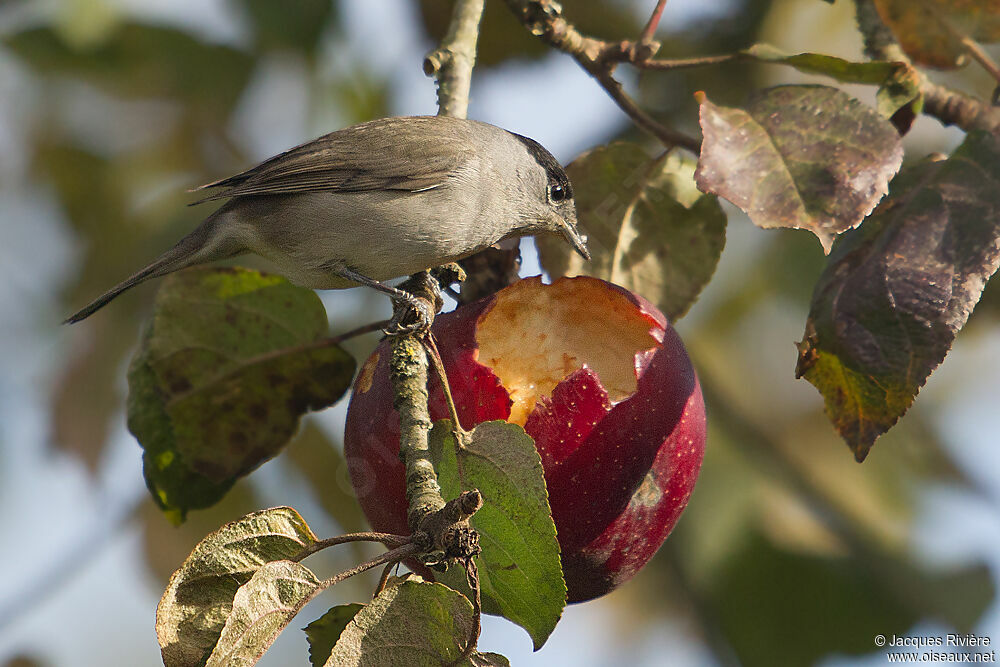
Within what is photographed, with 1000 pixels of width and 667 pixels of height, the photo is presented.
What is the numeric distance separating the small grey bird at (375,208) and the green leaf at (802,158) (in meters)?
0.72

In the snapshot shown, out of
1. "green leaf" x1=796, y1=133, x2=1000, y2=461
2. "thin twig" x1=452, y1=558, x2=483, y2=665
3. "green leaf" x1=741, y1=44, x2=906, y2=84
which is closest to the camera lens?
"thin twig" x1=452, y1=558, x2=483, y2=665

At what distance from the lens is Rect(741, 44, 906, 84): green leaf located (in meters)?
2.49

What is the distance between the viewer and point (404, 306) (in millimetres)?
2455

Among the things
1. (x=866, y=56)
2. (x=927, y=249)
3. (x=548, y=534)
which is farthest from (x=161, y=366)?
(x=866, y=56)

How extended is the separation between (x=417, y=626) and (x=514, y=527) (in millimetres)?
258

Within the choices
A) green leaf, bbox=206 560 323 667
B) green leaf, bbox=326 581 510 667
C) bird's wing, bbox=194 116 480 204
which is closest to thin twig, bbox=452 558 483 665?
green leaf, bbox=326 581 510 667

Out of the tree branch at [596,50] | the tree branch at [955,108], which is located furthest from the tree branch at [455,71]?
the tree branch at [955,108]

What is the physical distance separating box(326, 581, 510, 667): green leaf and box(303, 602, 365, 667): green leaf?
0.85 ft

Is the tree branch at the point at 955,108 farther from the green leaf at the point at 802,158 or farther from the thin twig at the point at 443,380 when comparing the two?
the thin twig at the point at 443,380

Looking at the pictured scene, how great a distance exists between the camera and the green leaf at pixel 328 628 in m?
1.99

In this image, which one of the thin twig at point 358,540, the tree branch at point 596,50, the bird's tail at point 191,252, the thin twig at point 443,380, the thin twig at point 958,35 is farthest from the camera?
the bird's tail at point 191,252

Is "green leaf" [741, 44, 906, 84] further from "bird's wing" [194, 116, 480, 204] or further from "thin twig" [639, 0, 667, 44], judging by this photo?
"bird's wing" [194, 116, 480, 204]

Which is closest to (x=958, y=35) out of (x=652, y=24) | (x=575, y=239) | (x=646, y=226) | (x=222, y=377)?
(x=652, y=24)

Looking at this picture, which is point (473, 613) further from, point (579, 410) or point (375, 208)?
point (375, 208)
